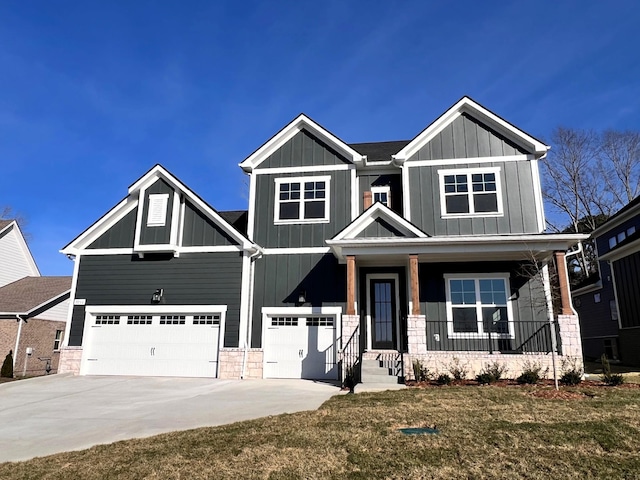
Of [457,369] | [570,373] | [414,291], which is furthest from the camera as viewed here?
[414,291]

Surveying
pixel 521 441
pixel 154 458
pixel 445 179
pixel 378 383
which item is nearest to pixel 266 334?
pixel 378 383

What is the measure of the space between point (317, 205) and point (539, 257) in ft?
23.0

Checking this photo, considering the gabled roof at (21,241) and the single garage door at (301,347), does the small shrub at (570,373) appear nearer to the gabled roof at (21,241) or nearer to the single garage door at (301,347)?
the single garage door at (301,347)

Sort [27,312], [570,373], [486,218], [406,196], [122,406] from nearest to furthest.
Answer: [122,406] < [570,373] < [486,218] < [406,196] < [27,312]

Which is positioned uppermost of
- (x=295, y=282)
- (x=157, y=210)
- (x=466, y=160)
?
(x=466, y=160)

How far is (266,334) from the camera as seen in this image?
13.8 m

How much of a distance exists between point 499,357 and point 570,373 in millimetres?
1740

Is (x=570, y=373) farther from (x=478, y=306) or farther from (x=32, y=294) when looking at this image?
(x=32, y=294)

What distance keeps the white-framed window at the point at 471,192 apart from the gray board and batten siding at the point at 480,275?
1.72 metres

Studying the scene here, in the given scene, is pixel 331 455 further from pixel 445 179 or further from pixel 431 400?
pixel 445 179

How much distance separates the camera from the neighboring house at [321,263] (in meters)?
12.9

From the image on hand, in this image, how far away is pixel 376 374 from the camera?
1110cm

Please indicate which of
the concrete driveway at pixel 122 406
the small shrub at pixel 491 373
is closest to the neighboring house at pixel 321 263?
the concrete driveway at pixel 122 406

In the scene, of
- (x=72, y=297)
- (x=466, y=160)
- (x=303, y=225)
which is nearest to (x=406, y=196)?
(x=466, y=160)
